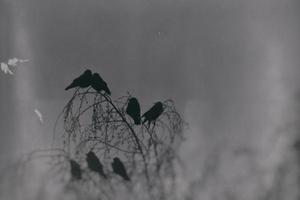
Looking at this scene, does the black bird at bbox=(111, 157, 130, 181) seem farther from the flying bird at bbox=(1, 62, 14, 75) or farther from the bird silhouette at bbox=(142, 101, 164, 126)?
the flying bird at bbox=(1, 62, 14, 75)

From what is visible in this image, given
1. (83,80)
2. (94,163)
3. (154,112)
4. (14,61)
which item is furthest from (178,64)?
(14,61)

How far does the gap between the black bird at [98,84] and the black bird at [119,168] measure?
23 cm

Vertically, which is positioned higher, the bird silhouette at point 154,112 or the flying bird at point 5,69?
the flying bird at point 5,69

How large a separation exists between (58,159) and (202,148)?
1.57ft

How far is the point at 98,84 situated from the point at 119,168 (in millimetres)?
293

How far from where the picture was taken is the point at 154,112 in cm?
184

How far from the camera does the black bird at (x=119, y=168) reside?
1812 millimetres

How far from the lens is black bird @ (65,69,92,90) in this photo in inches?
73.2

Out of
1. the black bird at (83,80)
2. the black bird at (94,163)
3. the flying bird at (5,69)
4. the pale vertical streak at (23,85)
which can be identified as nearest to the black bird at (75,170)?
the black bird at (94,163)

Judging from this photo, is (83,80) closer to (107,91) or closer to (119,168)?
(107,91)

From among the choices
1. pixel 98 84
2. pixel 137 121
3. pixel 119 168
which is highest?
pixel 98 84

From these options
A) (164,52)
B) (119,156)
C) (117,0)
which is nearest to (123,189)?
(119,156)

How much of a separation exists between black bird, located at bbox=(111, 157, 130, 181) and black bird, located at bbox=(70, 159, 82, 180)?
0.11 metres

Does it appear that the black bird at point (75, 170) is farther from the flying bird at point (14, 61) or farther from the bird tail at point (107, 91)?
the flying bird at point (14, 61)
